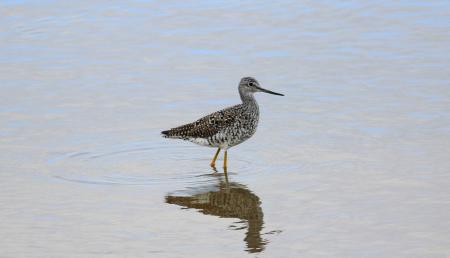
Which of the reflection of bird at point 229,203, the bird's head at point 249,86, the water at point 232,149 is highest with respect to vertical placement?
the bird's head at point 249,86

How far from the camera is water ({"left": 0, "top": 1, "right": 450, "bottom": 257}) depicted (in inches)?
448

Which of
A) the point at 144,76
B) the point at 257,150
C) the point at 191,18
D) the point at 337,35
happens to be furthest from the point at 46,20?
the point at 257,150

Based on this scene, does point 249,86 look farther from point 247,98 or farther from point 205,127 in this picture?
point 205,127

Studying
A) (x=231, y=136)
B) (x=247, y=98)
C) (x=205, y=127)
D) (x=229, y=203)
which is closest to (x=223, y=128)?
(x=231, y=136)

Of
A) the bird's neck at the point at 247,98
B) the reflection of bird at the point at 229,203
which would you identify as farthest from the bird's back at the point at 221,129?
the reflection of bird at the point at 229,203

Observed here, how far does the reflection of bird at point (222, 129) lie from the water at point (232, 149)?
0.32 m

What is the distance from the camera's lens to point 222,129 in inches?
586

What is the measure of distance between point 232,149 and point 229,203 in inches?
117

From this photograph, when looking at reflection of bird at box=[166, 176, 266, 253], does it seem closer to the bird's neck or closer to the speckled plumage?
the speckled plumage

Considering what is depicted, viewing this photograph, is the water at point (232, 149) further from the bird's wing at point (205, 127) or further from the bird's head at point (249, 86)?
the bird's head at point (249, 86)

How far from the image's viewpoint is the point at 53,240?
11.2 meters

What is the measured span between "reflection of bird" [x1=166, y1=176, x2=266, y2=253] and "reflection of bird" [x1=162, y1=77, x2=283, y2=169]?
1248 millimetres

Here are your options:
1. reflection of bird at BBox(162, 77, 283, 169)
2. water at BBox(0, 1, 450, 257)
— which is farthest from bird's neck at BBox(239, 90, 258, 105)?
water at BBox(0, 1, 450, 257)

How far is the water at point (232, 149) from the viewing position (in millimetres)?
11367
